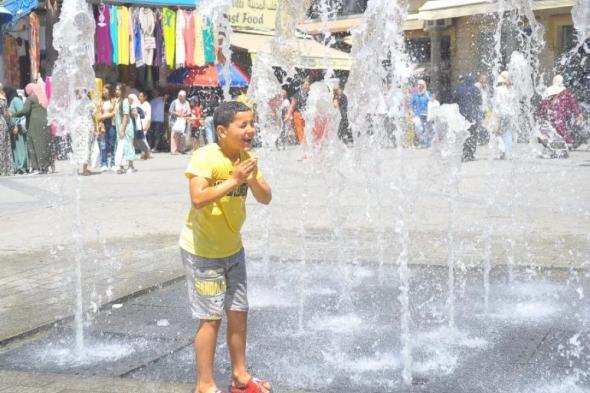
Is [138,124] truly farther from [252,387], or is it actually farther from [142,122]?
[252,387]


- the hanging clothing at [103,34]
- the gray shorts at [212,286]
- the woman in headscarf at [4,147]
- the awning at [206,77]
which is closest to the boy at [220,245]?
the gray shorts at [212,286]

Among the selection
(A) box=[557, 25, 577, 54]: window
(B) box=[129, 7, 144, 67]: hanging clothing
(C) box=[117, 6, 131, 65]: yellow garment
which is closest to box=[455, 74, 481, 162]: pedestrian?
(A) box=[557, 25, 577, 54]: window

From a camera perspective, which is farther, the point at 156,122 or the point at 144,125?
the point at 156,122

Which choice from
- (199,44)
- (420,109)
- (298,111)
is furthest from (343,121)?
(199,44)

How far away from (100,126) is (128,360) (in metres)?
11.3

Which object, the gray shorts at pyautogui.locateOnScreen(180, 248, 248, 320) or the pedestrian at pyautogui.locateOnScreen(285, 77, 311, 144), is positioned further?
the pedestrian at pyautogui.locateOnScreen(285, 77, 311, 144)

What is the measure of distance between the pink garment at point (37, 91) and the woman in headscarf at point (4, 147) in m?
0.47

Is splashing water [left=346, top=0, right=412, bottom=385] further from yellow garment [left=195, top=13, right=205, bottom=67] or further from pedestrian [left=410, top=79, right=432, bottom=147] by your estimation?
A: yellow garment [left=195, top=13, right=205, bottom=67]

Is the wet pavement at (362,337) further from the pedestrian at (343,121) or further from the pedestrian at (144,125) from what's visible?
the pedestrian at (343,121)

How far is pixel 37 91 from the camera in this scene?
14469 millimetres

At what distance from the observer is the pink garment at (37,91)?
14.4 metres

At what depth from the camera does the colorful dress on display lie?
1380cm

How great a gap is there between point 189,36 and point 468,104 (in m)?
6.81

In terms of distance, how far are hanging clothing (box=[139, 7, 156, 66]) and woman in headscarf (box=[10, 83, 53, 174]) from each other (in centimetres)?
452
